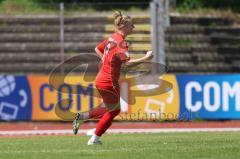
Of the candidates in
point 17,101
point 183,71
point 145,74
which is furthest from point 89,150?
point 183,71

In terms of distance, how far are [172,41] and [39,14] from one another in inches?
218

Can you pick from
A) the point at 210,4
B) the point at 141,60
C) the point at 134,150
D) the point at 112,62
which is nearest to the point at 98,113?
the point at 112,62

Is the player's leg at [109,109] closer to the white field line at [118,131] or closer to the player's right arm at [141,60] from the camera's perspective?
the player's right arm at [141,60]

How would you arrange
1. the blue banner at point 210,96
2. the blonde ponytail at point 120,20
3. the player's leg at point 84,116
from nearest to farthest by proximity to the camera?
the blonde ponytail at point 120,20
the player's leg at point 84,116
the blue banner at point 210,96

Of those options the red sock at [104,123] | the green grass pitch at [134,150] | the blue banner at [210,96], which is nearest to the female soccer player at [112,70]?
the red sock at [104,123]

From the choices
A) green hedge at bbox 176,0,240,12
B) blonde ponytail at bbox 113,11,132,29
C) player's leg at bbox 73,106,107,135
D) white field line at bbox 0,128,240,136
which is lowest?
white field line at bbox 0,128,240,136

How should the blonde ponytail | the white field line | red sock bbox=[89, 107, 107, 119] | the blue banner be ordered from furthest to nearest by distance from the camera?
the blue banner < the white field line < red sock bbox=[89, 107, 107, 119] < the blonde ponytail

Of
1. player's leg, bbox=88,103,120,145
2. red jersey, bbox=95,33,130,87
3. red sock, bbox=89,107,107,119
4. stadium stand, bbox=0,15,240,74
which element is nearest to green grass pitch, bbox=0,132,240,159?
player's leg, bbox=88,103,120,145

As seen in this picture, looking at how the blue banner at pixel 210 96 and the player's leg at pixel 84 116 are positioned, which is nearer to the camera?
the player's leg at pixel 84 116

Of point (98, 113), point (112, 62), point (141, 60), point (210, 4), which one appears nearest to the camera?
point (141, 60)

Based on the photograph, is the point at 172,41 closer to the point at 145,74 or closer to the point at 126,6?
the point at 126,6

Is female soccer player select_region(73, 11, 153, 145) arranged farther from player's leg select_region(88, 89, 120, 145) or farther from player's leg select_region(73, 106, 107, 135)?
player's leg select_region(73, 106, 107, 135)

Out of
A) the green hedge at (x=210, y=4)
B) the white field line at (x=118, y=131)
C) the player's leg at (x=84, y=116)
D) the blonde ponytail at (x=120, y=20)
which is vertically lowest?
the white field line at (x=118, y=131)

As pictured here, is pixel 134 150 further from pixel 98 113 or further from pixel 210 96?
pixel 210 96
